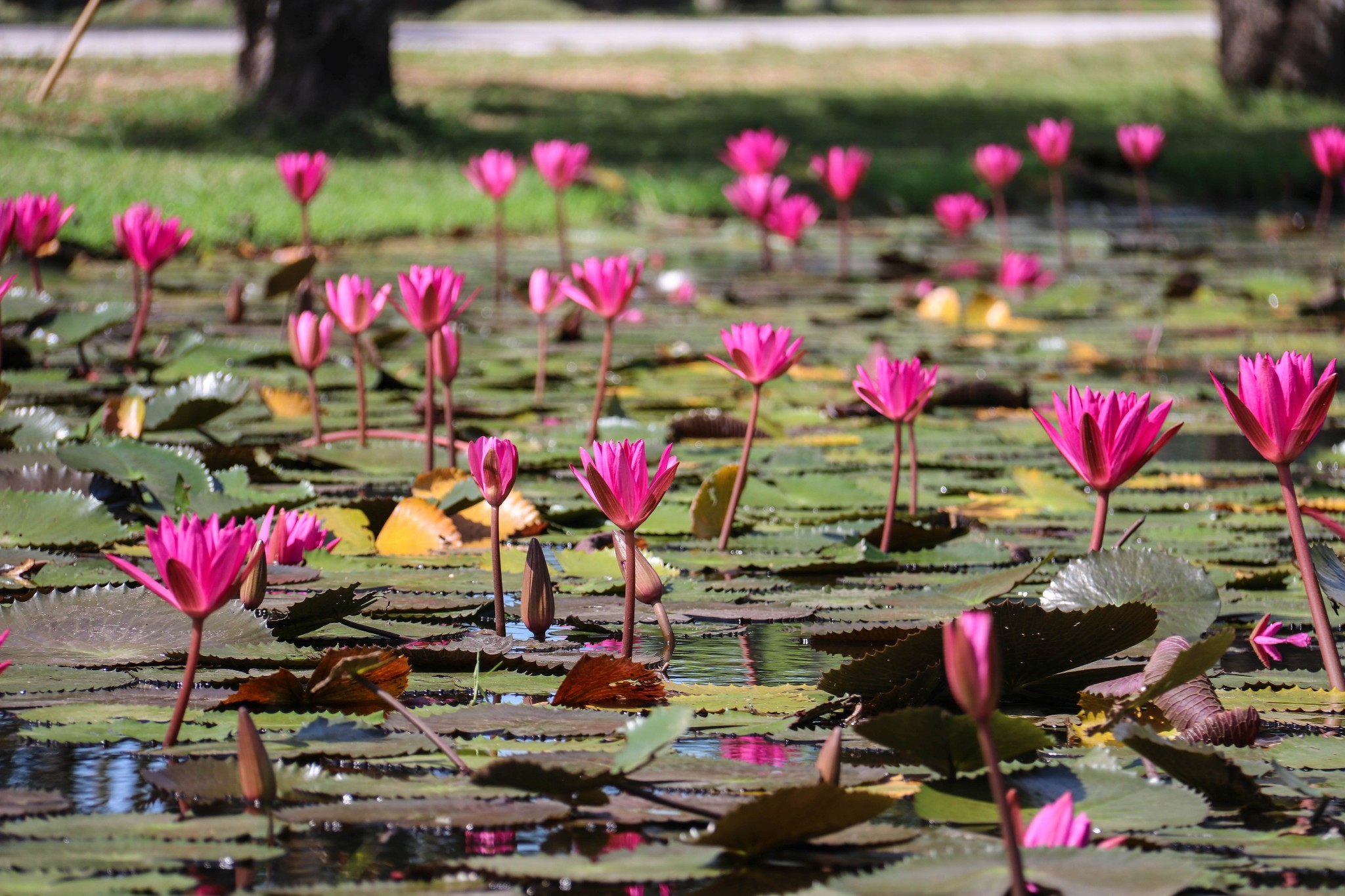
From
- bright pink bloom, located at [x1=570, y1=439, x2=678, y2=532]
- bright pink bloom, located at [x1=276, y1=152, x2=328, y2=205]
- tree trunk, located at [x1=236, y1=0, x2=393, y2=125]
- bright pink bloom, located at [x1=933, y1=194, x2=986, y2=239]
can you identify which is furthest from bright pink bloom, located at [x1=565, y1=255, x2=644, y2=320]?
tree trunk, located at [x1=236, y1=0, x2=393, y2=125]

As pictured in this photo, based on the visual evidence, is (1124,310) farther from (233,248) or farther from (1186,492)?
(233,248)

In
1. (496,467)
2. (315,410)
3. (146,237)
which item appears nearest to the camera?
(496,467)

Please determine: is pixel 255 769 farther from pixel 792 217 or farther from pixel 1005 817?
pixel 792 217

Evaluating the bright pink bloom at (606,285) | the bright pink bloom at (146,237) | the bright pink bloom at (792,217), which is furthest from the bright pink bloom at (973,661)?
the bright pink bloom at (792,217)

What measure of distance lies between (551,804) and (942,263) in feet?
16.6

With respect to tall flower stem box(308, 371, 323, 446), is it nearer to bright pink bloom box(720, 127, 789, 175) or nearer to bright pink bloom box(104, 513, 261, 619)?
bright pink bloom box(104, 513, 261, 619)

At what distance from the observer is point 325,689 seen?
3.88 feet

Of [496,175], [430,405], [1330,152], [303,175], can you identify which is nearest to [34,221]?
[303,175]

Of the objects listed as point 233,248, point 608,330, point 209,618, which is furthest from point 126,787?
point 233,248

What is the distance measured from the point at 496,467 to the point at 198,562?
1.26 ft

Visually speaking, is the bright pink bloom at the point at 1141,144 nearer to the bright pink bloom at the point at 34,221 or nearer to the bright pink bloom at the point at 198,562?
the bright pink bloom at the point at 34,221

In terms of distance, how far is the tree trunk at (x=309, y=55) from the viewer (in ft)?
27.8

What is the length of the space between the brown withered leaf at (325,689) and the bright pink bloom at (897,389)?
0.63 metres

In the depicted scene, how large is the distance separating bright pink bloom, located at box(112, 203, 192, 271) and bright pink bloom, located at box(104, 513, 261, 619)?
1.65m
